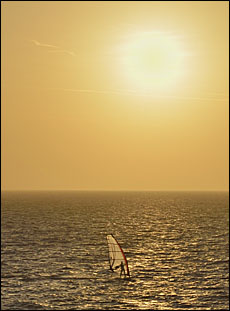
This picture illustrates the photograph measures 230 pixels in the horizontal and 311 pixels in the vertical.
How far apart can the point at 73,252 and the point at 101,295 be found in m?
67.4

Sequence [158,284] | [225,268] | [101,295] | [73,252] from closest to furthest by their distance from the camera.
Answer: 1. [101,295]
2. [158,284]
3. [225,268]
4. [73,252]

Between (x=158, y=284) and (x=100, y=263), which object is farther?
(x=100, y=263)

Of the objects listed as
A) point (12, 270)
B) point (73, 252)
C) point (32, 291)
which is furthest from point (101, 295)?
point (73, 252)

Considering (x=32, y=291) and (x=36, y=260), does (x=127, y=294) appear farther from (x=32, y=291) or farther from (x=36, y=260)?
(x=36, y=260)

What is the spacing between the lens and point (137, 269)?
15925 centimetres

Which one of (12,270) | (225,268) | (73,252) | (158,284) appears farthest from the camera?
(73,252)

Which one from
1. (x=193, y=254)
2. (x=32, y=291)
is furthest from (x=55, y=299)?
(x=193, y=254)

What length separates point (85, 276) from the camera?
145750 millimetres

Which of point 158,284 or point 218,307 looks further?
point 158,284

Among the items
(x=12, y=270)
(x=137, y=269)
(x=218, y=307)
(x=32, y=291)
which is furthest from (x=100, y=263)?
(x=218, y=307)

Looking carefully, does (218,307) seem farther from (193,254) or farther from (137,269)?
Result: (193,254)

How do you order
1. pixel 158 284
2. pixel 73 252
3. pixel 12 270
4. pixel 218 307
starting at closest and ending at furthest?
pixel 218 307 → pixel 158 284 → pixel 12 270 → pixel 73 252

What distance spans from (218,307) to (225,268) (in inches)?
1898

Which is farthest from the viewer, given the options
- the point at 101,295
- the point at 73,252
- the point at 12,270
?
the point at 73,252
